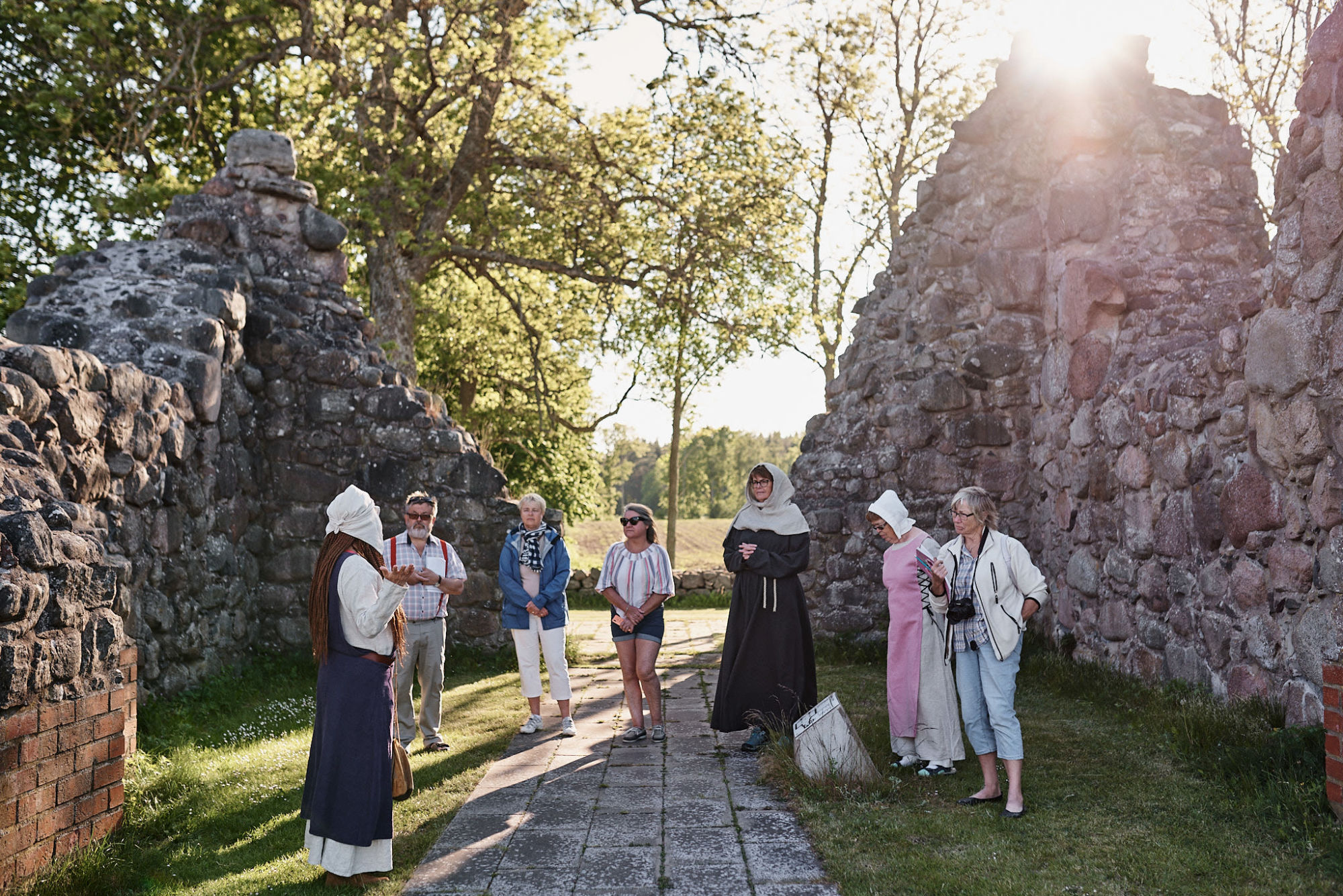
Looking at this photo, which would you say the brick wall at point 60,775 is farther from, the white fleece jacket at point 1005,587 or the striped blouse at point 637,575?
the white fleece jacket at point 1005,587

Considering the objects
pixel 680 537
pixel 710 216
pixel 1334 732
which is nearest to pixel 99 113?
pixel 710 216

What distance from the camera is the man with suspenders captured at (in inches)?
266

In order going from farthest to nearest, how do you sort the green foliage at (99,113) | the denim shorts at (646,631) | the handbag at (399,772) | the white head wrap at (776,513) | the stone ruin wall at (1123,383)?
1. the green foliage at (99,113)
2. the denim shorts at (646,631)
3. the white head wrap at (776,513)
4. the stone ruin wall at (1123,383)
5. the handbag at (399,772)

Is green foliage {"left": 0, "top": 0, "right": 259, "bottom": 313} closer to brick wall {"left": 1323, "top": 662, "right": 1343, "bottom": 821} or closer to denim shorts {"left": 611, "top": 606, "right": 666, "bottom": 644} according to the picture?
denim shorts {"left": 611, "top": 606, "right": 666, "bottom": 644}

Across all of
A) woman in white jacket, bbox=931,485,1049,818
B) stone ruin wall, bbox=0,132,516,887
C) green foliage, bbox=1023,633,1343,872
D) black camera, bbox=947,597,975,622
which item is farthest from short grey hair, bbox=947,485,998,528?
stone ruin wall, bbox=0,132,516,887

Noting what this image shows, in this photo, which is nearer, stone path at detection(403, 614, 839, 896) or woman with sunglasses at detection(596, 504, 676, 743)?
stone path at detection(403, 614, 839, 896)

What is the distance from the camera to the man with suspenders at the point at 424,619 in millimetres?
6754

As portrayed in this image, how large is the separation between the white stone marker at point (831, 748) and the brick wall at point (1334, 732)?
2177 millimetres

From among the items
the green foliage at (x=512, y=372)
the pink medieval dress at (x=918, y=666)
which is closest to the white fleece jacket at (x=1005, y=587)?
the pink medieval dress at (x=918, y=666)

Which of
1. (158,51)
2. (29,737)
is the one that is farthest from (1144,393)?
(158,51)

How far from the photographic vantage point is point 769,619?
23.0 feet

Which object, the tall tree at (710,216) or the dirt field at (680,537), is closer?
the tall tree at (710,216)

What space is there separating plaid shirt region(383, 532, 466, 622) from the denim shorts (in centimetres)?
115

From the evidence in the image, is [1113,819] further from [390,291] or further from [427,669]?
[390,291]
